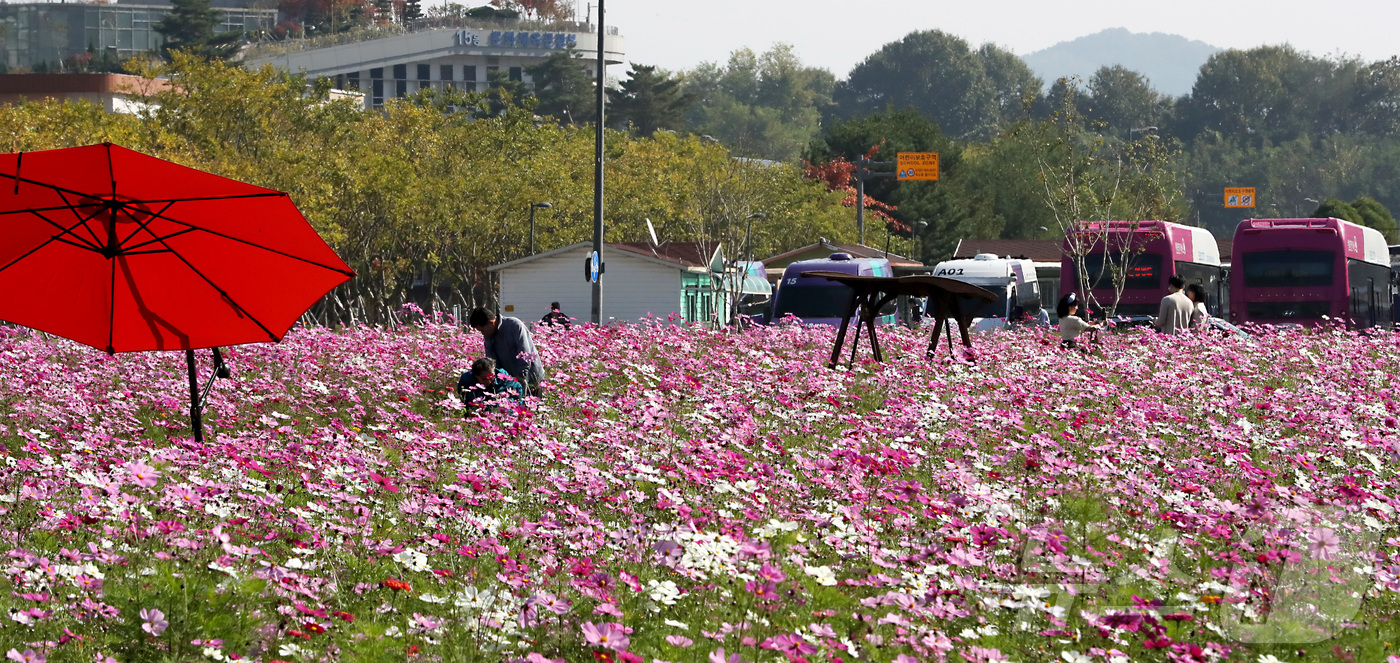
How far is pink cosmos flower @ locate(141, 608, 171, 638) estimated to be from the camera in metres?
4.89

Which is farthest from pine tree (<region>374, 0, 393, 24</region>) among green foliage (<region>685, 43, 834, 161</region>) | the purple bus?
the purple bus

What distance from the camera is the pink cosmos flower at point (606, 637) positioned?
456 cm

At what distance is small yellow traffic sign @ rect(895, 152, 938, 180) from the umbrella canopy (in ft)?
205

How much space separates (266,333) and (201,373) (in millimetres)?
5299

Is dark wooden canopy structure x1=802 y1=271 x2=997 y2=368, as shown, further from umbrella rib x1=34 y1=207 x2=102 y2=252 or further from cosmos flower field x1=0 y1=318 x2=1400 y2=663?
umbrella rib x1=34 y1=207 x2=102 y2=252

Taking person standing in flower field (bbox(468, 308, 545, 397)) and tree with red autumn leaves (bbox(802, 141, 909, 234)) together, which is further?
tree with red autumn leaves (bbox(802, 141, 909, 234))

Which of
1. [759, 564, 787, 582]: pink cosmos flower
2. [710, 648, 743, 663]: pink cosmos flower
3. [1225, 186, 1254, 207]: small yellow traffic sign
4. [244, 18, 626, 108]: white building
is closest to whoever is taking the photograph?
[710, 648, 743, 663]: pink cosmos flower

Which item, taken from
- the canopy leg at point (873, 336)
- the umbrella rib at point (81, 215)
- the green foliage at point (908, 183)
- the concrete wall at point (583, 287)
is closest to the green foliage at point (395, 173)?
the concrete wall at point (583, 287)

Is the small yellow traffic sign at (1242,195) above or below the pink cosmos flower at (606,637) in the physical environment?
above

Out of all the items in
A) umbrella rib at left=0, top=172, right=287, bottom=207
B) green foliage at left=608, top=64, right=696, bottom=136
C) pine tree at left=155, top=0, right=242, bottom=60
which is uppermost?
pine tree at left=155, top=0, right=242, bottom=60

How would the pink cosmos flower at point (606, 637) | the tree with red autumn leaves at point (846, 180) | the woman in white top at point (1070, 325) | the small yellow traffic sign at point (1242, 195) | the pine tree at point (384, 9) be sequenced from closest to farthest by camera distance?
the pink cosmos flower at point (606, 637)
the woman in white top at point (1070, 325)
the tree with red autumn leaves at point (846, 180)
the small yellow traffic sign at point (1242, 195)
the pine tree at point (384, 9)

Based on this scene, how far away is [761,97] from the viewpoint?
186 metres

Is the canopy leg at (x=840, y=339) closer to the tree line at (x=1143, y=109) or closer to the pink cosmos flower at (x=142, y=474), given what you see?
the pink cosmos flower at (x=142, y=474)

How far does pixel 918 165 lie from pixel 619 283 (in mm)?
33236
